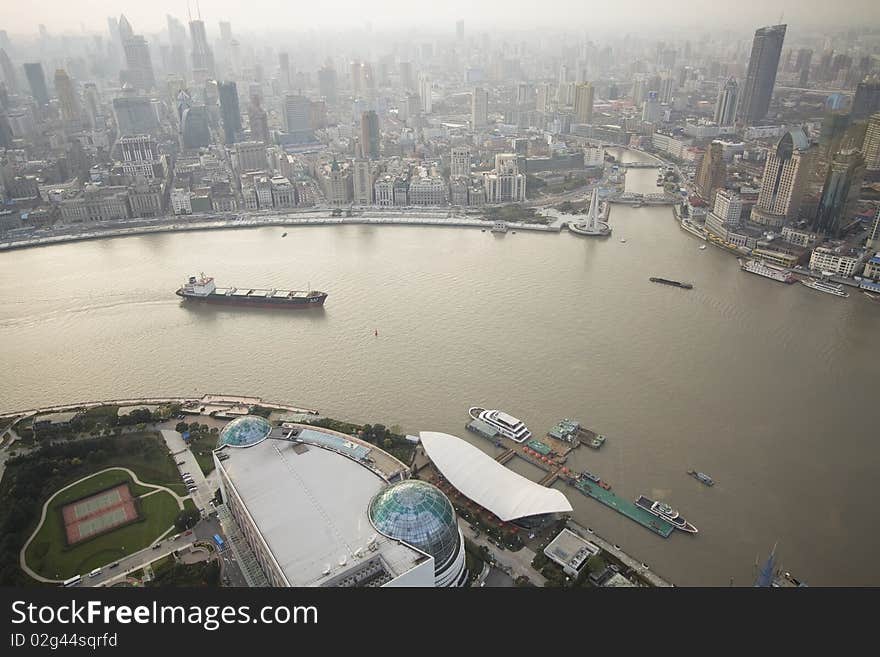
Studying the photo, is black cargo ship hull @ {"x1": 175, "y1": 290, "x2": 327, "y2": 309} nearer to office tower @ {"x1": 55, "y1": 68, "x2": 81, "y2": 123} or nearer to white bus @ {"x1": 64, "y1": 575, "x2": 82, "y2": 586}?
white bus @ {"x1": 64, "y1": 575, "x2": 82, "y2": 586}

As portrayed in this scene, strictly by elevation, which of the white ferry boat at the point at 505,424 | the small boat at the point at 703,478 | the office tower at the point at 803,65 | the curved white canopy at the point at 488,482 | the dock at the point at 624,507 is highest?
the office tower at the point at 803,65

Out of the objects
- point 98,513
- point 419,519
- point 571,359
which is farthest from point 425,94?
point 419,519

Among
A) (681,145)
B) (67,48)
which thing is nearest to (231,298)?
(681,145)

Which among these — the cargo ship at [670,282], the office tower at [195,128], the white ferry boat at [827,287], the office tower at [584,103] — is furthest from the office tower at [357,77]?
the white ferry boat at [827,287]

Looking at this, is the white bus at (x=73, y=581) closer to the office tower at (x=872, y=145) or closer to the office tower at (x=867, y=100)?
the office tower at (x=872, y=145)

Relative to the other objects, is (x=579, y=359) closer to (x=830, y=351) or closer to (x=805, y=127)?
(x=830, y=351)

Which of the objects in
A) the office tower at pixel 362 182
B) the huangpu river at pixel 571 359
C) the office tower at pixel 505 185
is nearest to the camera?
the huangpu river at pixel 571 359
